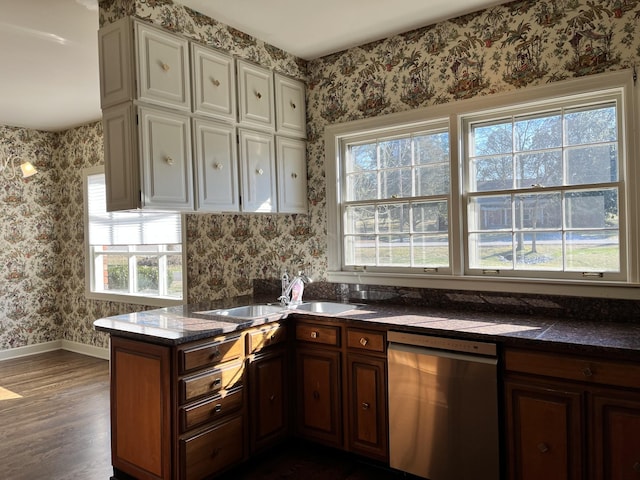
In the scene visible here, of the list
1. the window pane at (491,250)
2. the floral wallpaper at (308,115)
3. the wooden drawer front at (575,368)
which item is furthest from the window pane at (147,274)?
the wooden drawer front at (575,368)

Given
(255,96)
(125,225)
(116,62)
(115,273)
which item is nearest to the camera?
(116,62)

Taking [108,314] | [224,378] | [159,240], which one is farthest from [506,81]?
[108,314]

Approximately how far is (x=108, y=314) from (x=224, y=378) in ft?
11.0

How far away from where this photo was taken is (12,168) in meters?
5.55

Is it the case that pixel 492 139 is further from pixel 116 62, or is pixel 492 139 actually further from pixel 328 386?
pixel 116 62

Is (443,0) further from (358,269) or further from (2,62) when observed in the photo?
(2,62)

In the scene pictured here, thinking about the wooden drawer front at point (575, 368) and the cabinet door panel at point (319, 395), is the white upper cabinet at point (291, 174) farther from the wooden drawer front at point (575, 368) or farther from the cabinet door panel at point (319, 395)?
the wooden drawer front at point (575, 368)

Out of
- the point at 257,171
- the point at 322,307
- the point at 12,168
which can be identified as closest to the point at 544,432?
the point at 322,307

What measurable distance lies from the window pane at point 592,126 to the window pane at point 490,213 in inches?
19.7

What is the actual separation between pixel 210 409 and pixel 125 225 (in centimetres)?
328

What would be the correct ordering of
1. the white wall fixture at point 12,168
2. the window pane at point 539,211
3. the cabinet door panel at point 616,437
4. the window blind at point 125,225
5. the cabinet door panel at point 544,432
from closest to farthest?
the cabinet door panel at point 616,437 → the cabinet door panel at point 544,432 → the window pane at point 539,211 → the window blind at point 125,225 → the white wall fixture at point 12,168

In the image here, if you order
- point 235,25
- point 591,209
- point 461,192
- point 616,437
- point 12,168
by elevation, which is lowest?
point 616,437

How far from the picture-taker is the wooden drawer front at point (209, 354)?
2385 mm

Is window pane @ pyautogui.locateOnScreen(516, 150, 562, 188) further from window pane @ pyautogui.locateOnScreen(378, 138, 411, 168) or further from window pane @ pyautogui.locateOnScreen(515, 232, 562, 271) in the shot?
window pane @ pyautogui.locateOnScreen(378, 138, 411, 168)
